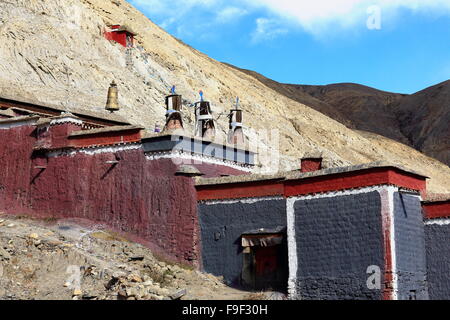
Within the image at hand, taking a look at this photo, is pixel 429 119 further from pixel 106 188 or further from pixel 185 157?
pixel 106 188

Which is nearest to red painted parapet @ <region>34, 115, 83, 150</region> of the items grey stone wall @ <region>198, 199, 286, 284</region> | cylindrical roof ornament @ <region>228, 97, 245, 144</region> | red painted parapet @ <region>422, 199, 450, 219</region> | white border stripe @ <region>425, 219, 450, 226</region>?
grey stone wall @ <region>198, 199, 286, 284</region>

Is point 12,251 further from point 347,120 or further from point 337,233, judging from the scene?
point 347,120

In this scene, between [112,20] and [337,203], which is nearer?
[337,203]

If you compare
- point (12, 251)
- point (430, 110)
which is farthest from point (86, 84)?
point (430, 110)

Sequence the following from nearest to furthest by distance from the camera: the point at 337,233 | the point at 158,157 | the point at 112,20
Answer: the point at 337,233 < the point at 158,157 < the point at 112,20

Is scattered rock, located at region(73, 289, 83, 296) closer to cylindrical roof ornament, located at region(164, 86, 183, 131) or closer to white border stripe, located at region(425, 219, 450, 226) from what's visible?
cylindrical roof ornament, located at region(164, 86, 183, 131)

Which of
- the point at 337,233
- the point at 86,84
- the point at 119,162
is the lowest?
the point at 337,233

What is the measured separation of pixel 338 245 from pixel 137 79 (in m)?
37.9

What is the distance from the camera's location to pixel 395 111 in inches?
4026

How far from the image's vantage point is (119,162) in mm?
26188

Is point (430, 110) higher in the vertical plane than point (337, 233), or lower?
higher

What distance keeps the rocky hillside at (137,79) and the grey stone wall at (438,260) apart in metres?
28.1

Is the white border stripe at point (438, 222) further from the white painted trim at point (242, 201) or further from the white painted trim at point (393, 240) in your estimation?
the white painted trim at point (242, 201)

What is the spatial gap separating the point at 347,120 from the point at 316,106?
241 inches
